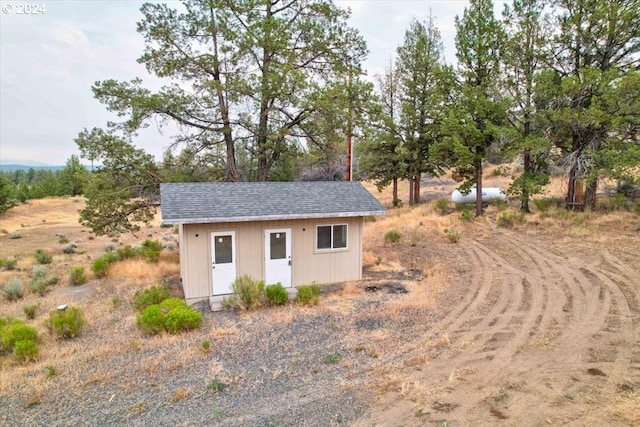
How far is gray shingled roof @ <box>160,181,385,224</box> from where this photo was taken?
9227 mm

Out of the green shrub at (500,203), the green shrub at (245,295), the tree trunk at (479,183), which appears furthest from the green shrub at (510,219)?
the green shrub at (245,295)

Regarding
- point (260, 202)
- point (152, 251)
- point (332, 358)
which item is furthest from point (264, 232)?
point (152, 251)

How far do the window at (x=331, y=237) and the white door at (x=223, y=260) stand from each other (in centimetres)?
Answer: 242

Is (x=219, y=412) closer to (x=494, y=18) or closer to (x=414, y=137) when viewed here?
(x=494, y=18)

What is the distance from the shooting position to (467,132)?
17531 millimetres

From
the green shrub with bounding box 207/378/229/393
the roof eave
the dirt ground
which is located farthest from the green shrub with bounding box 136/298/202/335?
the green shrub with bounding box 207/378/229/393

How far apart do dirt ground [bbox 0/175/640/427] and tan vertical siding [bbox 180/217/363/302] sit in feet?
2.25

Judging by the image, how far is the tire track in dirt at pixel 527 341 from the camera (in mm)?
5090

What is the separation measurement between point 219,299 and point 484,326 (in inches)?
245

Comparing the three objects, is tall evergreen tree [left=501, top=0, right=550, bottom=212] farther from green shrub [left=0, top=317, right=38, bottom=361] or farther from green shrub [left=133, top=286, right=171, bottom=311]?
green shrub [left=0, top=317, right=38, bottom=361]

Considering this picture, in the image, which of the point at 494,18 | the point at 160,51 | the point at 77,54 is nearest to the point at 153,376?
the point at 160,51

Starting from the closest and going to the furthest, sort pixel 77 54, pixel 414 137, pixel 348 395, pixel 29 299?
1. pixel 348 395
2. pixel 29 299
3. pixel 77 54
4. pixel 414 137

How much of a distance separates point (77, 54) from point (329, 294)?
49.7ft

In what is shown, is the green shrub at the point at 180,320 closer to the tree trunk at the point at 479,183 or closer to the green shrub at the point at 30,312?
the green shrub at the point at 30,312
